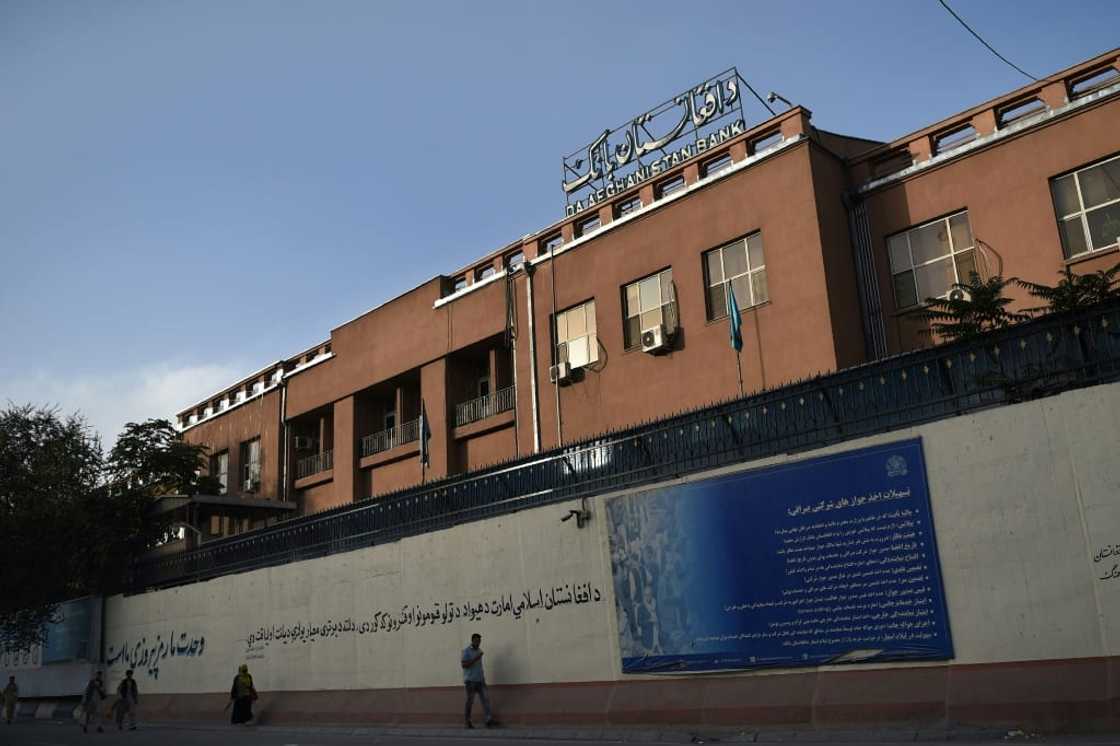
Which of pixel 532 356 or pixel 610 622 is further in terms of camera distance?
pixel 532 356

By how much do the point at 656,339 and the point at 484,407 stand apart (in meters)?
7.10

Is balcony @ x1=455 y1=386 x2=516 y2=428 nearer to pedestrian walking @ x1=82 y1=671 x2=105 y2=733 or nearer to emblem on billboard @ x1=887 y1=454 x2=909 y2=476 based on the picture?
pedestrian walking @ x1=82 y1=671 x2=105 y2=733

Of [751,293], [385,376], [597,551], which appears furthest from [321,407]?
[597,551]

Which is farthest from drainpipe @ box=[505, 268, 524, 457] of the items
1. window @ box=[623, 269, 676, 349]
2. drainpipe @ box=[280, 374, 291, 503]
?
drainpipe @ box=[280, 374, 291, 503]

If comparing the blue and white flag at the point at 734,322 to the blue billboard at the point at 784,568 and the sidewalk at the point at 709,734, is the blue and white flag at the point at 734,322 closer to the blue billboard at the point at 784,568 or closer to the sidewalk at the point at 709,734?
the blue billboard at the point at 784,568

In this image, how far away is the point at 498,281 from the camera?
24828 millimetres

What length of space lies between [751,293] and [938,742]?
36.3 ft

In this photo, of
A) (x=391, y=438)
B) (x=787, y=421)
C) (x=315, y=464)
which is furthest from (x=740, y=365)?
(x=315, y=464)

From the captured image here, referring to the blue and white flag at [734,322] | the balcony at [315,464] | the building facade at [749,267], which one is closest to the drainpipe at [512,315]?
the building facade at [749,267]

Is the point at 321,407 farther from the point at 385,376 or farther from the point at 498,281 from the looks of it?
the point at 498,281

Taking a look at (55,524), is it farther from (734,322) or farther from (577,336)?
(734,322)

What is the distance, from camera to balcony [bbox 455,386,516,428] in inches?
993

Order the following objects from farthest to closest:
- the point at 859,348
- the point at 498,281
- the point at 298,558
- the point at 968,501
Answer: the point at 498,281 < the point at 298,558 < the point at 859,348 < the point at 968,501

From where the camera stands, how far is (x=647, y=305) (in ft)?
69.6
